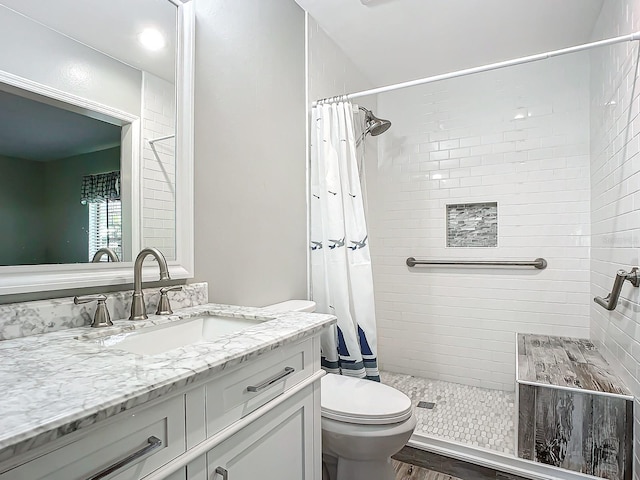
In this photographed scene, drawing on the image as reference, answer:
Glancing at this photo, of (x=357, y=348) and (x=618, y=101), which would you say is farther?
(x=357, y=348)

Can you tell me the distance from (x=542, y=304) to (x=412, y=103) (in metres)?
1.79

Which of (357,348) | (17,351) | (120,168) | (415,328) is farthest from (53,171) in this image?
(415,328)

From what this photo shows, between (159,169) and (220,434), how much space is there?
90 cm

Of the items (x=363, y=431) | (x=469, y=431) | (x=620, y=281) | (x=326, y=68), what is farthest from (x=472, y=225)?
(x=363, y=431)

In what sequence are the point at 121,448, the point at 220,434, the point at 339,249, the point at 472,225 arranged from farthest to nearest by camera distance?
the point at 472,225, the point at 339,249, the point at 220,434, the point at 121,448

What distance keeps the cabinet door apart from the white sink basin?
9.6 inches

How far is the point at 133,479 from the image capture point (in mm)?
613

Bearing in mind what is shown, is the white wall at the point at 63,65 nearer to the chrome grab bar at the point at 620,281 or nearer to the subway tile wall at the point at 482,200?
the chrome grab bar at the point at 620,281

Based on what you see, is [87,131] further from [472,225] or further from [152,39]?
[472,225]

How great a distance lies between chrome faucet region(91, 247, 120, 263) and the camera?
1.11 m

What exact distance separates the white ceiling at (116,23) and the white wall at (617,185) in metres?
1.83

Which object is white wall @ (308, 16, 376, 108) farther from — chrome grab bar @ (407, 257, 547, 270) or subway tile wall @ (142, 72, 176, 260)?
chrome grab bar @ (407, 257, 547, 270)

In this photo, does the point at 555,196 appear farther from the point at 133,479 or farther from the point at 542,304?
the point at 133,479

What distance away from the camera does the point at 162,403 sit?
653mm
